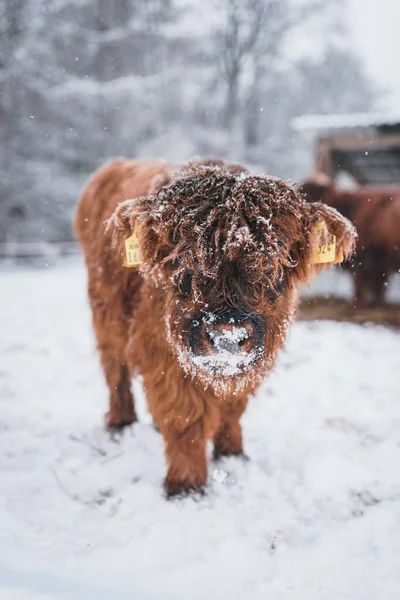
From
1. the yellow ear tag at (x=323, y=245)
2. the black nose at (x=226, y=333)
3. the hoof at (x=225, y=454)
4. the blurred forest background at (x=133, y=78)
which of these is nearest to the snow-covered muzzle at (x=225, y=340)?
the black nose at (x=226, y=333)

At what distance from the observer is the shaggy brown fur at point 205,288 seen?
191 cm

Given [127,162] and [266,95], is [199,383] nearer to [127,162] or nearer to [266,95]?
[127,162]

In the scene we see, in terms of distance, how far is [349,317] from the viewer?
5914mm

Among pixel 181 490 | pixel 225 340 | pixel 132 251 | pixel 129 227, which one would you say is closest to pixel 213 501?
pixel 181 490

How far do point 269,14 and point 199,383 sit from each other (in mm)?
9099

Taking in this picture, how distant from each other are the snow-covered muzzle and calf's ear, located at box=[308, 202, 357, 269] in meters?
0.49

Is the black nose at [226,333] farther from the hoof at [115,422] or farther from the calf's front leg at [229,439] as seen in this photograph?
the hoof at [115,422]

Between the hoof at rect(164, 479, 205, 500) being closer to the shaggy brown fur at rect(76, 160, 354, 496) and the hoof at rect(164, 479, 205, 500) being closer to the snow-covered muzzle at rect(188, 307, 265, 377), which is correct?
the shaggy brown fur at rect(76, 160, 354, 496)

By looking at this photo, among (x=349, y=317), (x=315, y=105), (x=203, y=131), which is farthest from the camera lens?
(x=315, y=105)

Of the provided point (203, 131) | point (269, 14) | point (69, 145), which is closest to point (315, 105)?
point (203, 131)

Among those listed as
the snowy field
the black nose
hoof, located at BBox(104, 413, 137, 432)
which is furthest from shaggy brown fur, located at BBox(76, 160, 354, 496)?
hoof, located at BBox(104, 413, 137, 432)

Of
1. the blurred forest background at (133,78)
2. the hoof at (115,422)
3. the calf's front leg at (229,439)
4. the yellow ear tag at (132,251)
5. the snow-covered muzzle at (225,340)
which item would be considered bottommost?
the hoof at (115,422)

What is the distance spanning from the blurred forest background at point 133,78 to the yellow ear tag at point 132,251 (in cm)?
413

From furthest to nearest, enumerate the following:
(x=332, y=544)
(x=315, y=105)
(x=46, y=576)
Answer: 1. (x=315, y=105)
2. (x=332, y=544)
3. (x=46, y=576)
